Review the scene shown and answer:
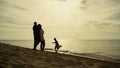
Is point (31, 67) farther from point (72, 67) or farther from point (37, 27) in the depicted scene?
point (37, 27)

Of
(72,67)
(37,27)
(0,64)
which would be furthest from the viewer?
(37,27)

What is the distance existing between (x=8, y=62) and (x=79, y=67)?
4286 mm

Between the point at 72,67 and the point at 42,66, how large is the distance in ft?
6.48

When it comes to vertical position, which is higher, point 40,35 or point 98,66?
point 40,35

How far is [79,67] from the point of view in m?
10.6

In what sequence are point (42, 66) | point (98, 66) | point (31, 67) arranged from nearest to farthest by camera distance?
Result: point (31, 67) < point (42, 66) < point (98, 66)

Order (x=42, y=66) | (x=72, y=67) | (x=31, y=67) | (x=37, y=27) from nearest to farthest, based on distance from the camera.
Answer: (x=31, y=67) < (x=42, y=66) < (x=72, y=67) < (x=37, y=27)

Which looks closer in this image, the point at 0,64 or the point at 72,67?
the point at 0,64

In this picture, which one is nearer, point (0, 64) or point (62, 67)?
point (0, 64)

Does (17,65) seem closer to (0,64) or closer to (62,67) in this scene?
(0,64)

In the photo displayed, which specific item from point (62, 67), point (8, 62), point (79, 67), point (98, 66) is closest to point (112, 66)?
point (98, 66)

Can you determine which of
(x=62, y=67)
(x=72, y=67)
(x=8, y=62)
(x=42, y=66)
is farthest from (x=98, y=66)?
(x=8, y=62)

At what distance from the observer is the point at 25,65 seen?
8.70 metres

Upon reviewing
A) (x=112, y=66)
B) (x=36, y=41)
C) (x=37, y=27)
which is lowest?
(x=112, y=66)
